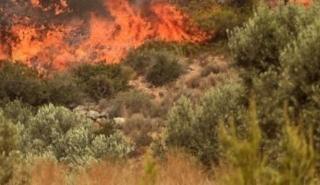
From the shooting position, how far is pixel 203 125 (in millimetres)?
13656

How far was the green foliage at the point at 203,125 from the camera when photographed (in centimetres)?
1296

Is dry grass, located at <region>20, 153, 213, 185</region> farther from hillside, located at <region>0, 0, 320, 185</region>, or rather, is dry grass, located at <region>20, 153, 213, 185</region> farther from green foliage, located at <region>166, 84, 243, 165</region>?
green foliage, located at <region>166, 84, 243, 165</region>

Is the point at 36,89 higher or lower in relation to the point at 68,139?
lower

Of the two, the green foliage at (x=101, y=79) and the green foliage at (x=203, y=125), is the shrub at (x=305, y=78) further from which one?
the green foliage at (x=101, y=79)

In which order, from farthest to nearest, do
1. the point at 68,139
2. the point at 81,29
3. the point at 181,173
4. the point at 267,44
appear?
the point at 81,29 → the point at 68,139 → the point at 267,44 → the point at 181,173

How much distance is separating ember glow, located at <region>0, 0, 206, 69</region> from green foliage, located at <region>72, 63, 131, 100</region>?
1.85ft

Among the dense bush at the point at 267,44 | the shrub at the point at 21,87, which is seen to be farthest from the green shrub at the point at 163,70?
the dense bush at the point at 267,44

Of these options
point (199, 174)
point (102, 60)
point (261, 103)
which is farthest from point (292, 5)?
point (102, 60)

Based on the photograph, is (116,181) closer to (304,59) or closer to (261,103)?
(261,103)

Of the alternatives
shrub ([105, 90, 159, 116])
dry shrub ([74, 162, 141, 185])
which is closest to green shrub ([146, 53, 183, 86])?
shrub ([105, 90, 159, 116])

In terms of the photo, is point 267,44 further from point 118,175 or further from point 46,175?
point 46,175

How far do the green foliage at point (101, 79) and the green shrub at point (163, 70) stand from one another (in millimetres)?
827

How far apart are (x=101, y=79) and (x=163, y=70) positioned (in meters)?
2.22

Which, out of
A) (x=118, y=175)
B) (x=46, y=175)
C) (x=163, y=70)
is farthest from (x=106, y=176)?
(x=163, y=70)
